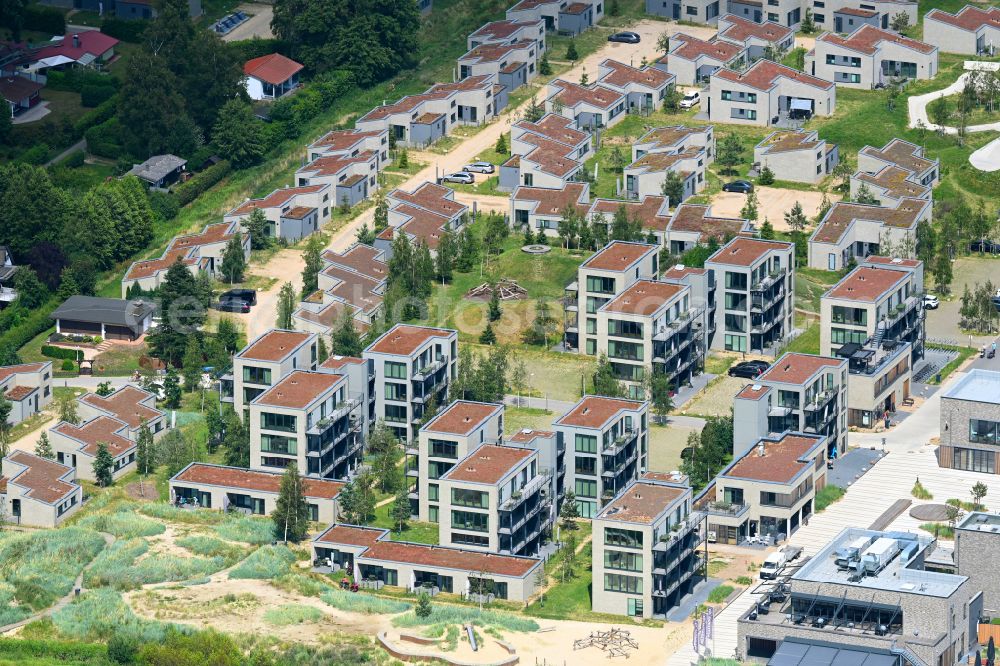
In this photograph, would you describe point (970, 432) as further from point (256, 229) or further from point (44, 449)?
point (256, 229)

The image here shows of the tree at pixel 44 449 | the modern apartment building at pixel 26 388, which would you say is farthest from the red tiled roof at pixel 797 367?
the modern apartment building at pixel 26 388

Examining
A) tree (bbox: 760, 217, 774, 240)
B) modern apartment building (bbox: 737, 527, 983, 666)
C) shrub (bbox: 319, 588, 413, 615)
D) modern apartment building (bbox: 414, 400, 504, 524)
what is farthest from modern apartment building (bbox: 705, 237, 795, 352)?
shrub (bbox: 319, 588, 413, 615)

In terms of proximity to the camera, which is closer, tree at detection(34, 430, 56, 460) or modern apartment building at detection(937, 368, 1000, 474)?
modern apartment building at detection(937, 368, 1000, 474)

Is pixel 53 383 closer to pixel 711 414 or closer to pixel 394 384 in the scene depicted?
pixel 394 384

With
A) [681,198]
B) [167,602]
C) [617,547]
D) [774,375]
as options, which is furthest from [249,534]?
[681,198]

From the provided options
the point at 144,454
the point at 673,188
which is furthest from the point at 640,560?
the point at 673,188

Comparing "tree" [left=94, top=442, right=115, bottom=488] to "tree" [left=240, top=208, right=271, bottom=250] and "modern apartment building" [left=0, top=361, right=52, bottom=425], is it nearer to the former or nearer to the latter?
"modern apartment building" [left=0, top=361, right=52, bottom=425]
